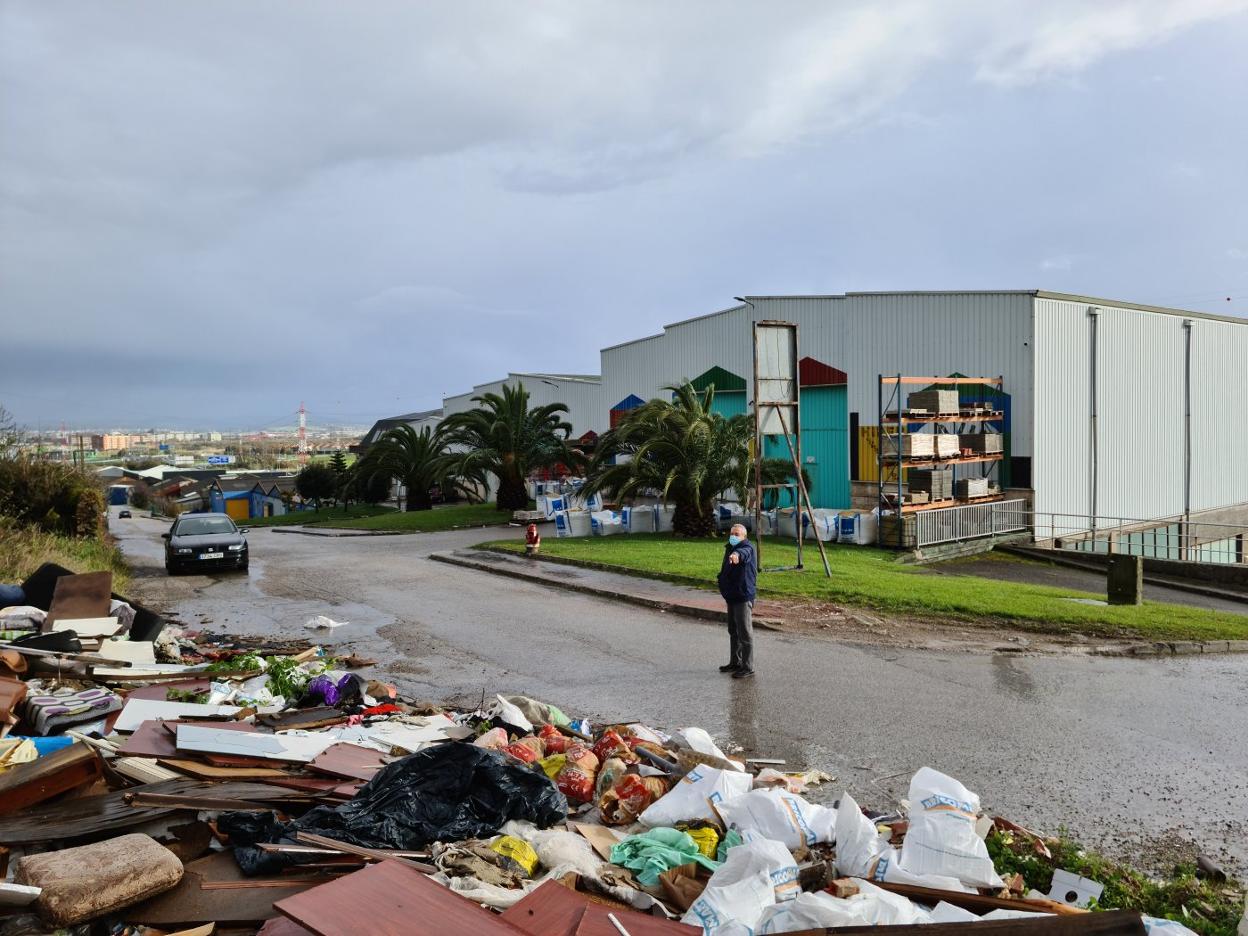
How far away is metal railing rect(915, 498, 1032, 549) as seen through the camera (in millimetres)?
23578

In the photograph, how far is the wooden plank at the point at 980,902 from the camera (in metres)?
4.66

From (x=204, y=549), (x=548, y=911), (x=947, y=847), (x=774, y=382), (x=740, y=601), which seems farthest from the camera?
(x=204, y=549)

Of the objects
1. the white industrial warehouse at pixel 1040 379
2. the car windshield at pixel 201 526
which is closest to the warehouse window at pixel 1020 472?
the white industrial warehouse at pixel 1040 379

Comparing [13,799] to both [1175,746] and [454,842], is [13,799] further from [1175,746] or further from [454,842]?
[1175,746]

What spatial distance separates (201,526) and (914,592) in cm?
1709

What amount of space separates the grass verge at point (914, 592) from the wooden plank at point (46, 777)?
11344 millimetres

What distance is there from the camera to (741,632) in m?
10.9

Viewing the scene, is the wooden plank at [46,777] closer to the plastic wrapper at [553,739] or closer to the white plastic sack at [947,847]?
the plastic wrapper at [553,739]

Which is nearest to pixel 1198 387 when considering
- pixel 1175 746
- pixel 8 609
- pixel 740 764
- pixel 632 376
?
pixel 632 376

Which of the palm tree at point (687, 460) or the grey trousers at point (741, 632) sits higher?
the palm tree at point (687, 460)

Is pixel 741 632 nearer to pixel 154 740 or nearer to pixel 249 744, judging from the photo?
pixel 249 744

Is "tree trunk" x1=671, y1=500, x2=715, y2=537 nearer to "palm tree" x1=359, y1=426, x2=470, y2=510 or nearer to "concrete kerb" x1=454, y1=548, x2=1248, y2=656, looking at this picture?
"concrete kerb" x1=454, y1=548, x2=1248, y2=656

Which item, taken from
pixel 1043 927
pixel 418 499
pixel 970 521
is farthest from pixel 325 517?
pixel 1043 927

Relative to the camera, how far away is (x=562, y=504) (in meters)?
33.0
